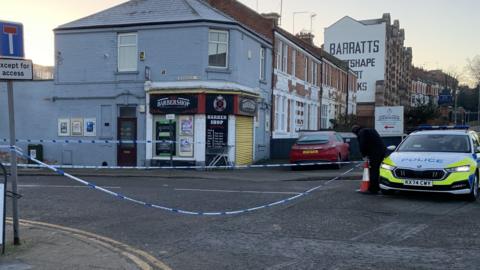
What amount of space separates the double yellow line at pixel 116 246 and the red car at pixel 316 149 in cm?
1301

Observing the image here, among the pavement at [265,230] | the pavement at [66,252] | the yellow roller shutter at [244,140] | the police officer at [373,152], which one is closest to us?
the pavement at [66,252]

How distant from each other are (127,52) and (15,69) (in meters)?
16.4

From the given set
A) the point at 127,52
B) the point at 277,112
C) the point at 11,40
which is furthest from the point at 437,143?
the point at 277,112

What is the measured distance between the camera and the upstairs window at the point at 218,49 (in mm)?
22016

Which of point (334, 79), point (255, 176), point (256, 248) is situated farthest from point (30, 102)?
point (334, 79)

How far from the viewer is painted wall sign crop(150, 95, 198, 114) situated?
2133 centimetres

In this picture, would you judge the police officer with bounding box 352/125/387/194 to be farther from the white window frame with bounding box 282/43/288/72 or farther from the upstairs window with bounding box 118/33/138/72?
the white window frame with bounding box 282/43/288/72

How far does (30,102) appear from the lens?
24312 mm

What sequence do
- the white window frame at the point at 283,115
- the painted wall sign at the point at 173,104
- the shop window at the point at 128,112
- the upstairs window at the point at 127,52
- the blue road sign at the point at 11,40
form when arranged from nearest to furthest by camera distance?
1. the blue road sign at the point at 11,40
2. the painted wall sign at the point at 173,104
3. the shop window at the point at 128,112
4. the upstairs window at the point at 127,52
5. the white window frame at the point at 283,115

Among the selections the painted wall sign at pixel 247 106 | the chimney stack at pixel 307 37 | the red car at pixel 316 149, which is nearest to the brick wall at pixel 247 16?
the painted wall sign at pixel 247 106

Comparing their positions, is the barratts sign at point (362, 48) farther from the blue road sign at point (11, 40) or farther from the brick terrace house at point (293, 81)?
the blue road sign at point (11, 40)

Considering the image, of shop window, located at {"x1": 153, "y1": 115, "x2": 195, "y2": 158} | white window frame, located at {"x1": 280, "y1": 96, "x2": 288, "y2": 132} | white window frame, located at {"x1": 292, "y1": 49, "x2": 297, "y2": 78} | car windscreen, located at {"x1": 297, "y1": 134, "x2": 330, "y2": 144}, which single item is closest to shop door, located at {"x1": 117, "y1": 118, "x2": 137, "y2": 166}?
shop window, located at {"x1": 153, "y1": 115, "x2": 195, "y2": 158}

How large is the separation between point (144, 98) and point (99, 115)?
96.5 inches

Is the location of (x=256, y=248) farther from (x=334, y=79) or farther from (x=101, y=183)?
(x=334, y=79)
